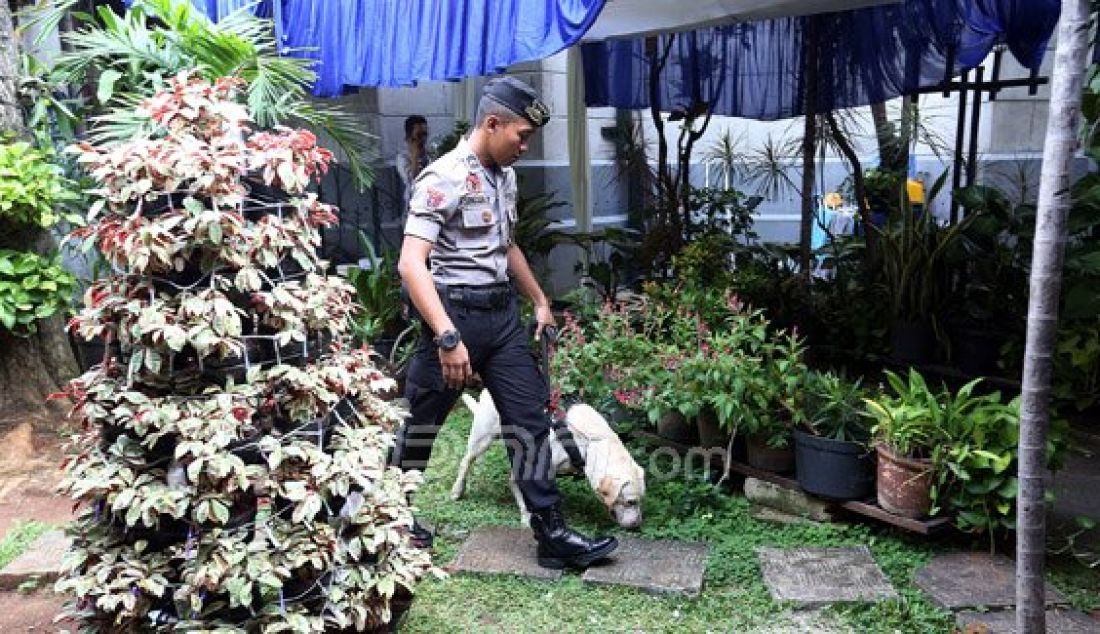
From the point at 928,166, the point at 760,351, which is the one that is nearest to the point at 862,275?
the point at 760,351

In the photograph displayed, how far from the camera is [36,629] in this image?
118 inches

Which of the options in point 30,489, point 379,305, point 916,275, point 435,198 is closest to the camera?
point 435,198

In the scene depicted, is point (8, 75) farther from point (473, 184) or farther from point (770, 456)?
point (770, 456)

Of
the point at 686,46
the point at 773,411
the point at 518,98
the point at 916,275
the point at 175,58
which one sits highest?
the point at 686,46

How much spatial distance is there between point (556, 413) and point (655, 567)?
994 mm

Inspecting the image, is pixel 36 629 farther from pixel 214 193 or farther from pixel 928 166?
pixel 928 166

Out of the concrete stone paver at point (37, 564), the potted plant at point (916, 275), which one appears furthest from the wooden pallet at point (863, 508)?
the concrete stone paver at point (37, 564)

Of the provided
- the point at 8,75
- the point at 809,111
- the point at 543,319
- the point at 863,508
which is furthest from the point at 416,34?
the point at 863,508

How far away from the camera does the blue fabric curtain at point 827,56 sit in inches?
206

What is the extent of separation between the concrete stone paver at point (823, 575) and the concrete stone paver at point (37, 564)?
108 inches

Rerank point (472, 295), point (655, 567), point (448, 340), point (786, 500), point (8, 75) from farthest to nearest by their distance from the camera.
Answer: point (8, 75), point (786, 500), point (655, 567), point (472, 295), point (448, 340)

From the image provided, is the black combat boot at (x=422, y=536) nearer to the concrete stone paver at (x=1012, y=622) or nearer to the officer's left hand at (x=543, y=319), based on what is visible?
the officer's left hand at (x=543, y=319)

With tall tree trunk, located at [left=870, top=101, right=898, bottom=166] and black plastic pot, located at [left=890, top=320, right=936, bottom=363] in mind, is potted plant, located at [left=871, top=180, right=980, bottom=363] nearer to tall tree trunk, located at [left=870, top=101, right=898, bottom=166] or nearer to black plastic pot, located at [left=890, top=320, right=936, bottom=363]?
black plastic pot, located at [left=890, top=320, right=936, bottom=363]

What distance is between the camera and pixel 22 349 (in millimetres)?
4828
